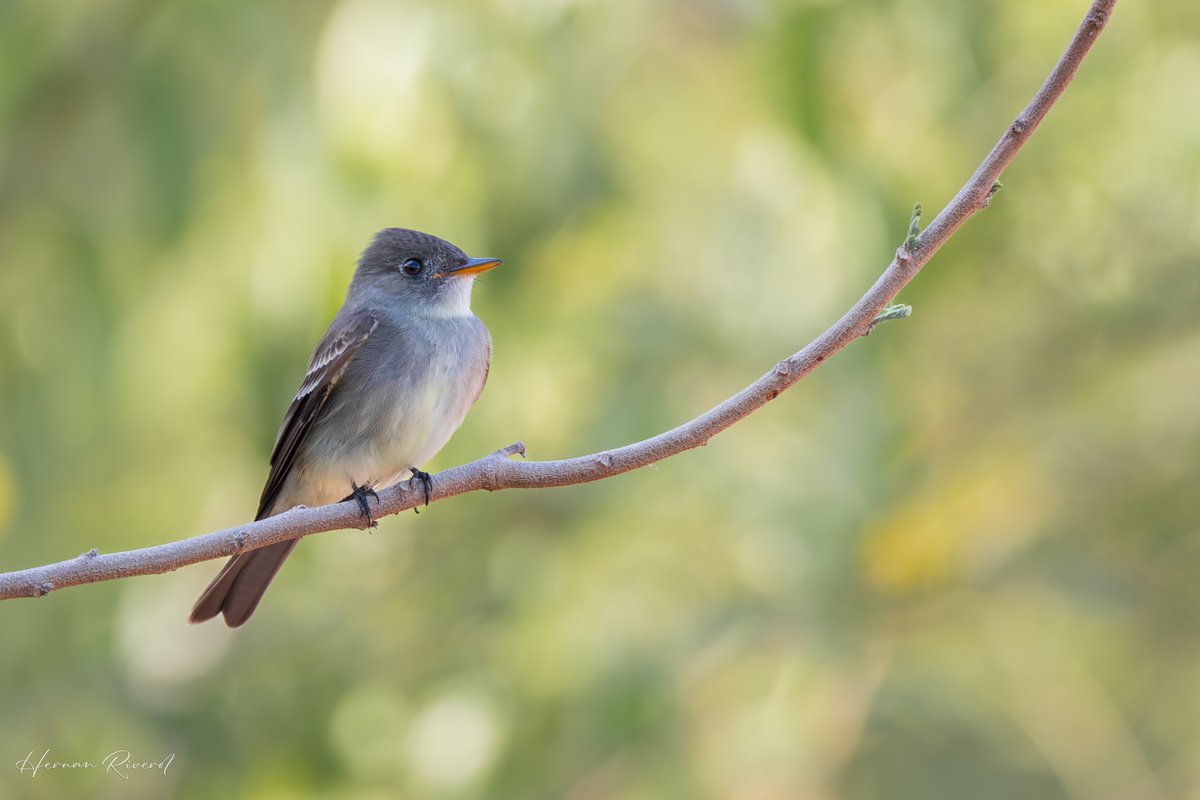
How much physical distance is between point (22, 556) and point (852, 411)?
2842 millimetres

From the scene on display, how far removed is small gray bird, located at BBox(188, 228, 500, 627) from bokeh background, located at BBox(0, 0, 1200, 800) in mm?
151

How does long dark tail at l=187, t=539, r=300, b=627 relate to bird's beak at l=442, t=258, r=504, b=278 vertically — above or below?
below

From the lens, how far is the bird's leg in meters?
3.11

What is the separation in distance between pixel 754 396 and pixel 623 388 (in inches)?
98.4

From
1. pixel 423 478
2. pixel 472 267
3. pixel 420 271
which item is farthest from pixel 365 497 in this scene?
pixel 420 271

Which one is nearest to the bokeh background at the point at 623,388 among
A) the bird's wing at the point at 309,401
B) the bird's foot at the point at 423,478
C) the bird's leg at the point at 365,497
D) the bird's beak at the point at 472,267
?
the bird's wing at the point at 309,401

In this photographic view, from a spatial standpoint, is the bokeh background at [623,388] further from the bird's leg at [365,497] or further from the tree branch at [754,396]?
the tree branch at [754,396]

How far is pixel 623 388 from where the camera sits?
515cm

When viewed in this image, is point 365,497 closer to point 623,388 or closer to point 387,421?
point 387,421

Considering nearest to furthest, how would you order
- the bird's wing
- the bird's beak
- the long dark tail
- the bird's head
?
the long dark tail
the bird's beak
the bird's wing
the bird's head

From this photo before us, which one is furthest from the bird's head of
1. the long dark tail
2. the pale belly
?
the long dark tail

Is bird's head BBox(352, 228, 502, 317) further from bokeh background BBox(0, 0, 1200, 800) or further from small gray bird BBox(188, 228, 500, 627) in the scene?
bokeh background BBox(0, 0, 1200, 800)

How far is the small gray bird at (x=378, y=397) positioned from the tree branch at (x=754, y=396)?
1344 millimetres

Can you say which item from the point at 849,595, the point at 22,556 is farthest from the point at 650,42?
the point at 22,556
